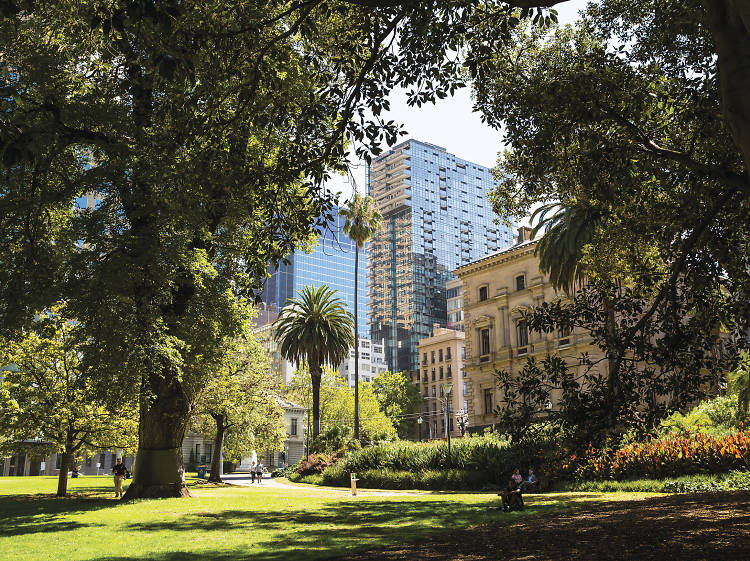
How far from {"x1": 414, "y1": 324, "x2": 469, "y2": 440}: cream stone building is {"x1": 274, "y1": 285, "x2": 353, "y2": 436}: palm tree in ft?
190

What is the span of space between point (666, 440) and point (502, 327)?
37416 millimetres

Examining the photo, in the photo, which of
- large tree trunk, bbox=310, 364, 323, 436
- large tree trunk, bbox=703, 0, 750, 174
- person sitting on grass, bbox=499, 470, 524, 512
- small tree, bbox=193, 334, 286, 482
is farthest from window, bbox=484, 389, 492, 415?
large tree trunk, bbox=703, 0, 750, 174

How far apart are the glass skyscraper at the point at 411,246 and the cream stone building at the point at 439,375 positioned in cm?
4059

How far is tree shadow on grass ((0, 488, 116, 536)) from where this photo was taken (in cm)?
1547

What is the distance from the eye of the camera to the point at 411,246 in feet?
562

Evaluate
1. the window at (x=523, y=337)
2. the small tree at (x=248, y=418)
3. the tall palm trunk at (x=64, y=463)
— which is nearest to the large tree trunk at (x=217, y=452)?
the small tree at (x=248, y=418)

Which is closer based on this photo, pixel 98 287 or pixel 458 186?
pixel 98 287

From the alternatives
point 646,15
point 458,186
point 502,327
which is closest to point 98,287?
point 646,15

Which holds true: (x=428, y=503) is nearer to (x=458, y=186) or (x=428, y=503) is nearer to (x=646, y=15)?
(x=646, y=15)

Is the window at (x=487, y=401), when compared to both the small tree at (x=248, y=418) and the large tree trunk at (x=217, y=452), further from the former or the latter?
the large tree trunk at (x=217, y=452)

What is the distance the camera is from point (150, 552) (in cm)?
1170

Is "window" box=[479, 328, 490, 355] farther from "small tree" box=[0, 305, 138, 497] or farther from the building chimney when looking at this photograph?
"small tree" box=[0, 305, 138, 497]

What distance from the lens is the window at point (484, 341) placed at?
6210cm

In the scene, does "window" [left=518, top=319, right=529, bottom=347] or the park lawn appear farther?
"window" [left=518, top=319, right=529, bottom=347]
